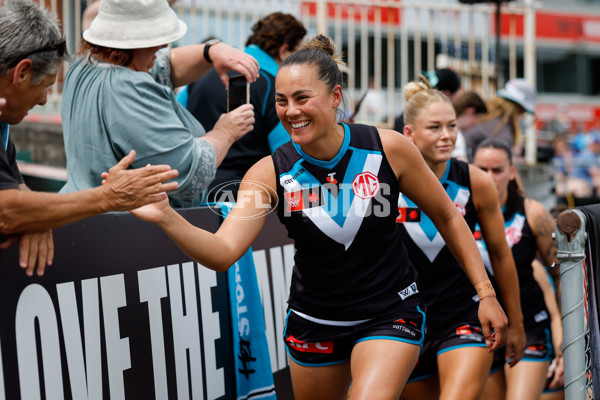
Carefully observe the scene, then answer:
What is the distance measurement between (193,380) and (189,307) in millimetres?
371

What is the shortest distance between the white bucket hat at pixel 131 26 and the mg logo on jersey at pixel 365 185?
4.03ft

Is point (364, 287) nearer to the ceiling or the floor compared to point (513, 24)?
nearer to the floor

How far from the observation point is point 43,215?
258cm

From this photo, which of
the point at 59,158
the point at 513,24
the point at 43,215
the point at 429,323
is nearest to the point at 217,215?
the point at 429,323

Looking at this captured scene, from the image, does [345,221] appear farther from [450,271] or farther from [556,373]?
[556,373]

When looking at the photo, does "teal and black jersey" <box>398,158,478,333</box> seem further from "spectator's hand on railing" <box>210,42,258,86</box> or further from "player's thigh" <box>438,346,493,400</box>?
"spectator's hand on railing" <box>210,42,258,86</box>

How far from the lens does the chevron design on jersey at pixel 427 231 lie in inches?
166

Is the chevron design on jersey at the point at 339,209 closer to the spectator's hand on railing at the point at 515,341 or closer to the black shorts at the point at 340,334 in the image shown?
the black shorts at the point at 340,334

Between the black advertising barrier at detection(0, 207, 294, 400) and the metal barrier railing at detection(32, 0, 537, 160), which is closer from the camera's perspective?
the black advertising barrier at detection(0, 207, 294, 400)

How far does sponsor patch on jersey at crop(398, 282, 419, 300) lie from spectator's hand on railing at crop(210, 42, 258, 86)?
1.57 meters

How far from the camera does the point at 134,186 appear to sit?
2594 millimetres

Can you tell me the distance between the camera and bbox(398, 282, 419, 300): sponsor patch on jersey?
3.45 metres

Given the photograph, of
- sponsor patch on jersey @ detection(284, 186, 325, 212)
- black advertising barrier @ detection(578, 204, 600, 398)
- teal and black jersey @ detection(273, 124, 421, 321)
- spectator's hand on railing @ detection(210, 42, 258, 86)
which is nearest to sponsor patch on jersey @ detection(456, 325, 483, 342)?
black advertising barrier @ detection(578, 204, 600, 398)

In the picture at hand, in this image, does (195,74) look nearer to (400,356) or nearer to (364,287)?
(364,287)
